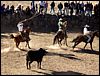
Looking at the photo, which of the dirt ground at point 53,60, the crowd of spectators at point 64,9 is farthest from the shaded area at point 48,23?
the dirt ground at point 53,60

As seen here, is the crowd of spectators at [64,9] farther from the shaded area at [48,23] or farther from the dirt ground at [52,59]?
the dirt ground at [52,59]

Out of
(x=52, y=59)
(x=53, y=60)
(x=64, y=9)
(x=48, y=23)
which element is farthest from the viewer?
(x=64, y=9)

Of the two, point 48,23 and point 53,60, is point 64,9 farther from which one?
point 53,60

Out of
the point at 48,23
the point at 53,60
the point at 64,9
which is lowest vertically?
the point at 53,60

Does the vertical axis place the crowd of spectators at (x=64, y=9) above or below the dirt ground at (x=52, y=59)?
above

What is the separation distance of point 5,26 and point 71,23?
483 cm

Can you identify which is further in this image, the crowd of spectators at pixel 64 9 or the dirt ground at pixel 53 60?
the crowd of spectators at pixel 64 9

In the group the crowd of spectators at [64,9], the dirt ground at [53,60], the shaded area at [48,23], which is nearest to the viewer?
the dirt ground at [53,60]

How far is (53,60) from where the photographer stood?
21.2 m

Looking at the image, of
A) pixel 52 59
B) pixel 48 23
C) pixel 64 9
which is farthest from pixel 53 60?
pixel 64 9

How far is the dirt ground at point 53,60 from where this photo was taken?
1927cm

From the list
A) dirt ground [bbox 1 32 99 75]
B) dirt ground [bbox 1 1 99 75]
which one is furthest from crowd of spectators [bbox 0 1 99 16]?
dirt ground [bbox 1 32 99 75]

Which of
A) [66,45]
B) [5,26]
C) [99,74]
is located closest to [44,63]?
[99,74]

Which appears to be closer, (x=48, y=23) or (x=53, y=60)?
(x=53, y=60)
